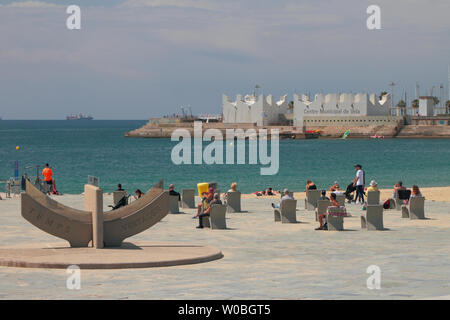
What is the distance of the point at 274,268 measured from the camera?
13250 millimetres

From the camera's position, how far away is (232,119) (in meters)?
179

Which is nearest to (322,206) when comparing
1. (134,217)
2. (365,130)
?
(134,217)

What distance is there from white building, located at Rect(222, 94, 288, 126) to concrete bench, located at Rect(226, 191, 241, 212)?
147818mm

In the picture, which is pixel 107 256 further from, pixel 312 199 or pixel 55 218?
pixel 312 199

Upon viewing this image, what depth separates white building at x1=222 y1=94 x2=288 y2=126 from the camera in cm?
17338

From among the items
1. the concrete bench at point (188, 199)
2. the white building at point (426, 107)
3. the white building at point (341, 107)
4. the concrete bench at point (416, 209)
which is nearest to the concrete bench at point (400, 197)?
the concrete bench at point (416, 209)

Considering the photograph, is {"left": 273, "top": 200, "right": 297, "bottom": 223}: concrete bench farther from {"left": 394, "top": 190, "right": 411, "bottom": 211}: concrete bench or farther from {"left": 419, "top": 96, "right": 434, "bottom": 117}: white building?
{"left": 419, "top": 96, "right": 434, "bottom": 117}: white building

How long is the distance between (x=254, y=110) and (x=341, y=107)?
18815 millimetres

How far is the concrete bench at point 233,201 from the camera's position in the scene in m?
23.0

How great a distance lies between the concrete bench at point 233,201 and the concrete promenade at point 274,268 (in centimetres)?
262

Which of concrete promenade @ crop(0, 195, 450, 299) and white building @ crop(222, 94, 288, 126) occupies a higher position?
white building @ crop(222, 94, 288, 126)

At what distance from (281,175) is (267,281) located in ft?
180

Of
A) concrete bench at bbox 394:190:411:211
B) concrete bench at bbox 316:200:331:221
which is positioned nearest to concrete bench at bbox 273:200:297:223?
concrete bench at bbox 316:200:331:221

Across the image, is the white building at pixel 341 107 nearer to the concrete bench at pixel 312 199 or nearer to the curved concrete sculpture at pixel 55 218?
the concrete bench at pixel 312 199
